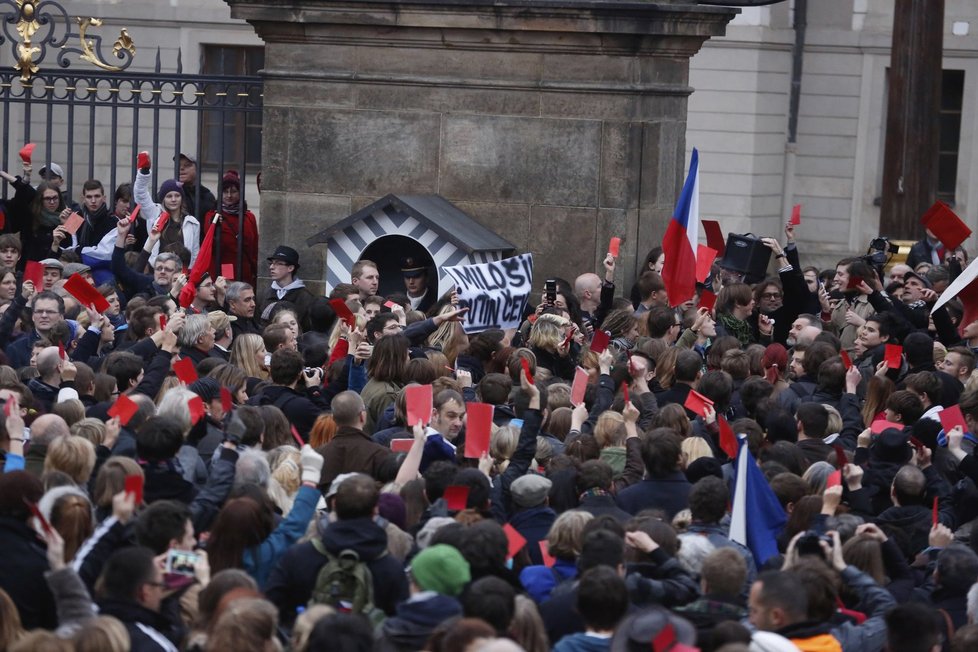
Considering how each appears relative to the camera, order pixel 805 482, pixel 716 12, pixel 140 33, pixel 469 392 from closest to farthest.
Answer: pixel 805 482
pixel 469 392
pixel 716 12
pixel 140 33

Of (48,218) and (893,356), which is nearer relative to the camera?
(893,356)

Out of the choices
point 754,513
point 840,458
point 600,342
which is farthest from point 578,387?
point 754,513

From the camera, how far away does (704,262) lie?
13680 millimetres

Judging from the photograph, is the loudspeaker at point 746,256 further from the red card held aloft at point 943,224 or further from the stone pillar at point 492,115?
the red card held aloft at point 943,224

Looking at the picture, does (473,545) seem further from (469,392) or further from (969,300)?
(969,300)

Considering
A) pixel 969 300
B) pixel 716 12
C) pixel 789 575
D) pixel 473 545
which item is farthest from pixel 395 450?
pixel 716 12

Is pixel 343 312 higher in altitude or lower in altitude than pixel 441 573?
higher

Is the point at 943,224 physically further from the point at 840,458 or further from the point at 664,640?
the point at 664,640

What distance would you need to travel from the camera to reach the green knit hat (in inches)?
253

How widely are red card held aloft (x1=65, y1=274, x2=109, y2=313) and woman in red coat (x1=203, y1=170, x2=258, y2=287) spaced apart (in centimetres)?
246

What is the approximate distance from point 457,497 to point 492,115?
647 cm

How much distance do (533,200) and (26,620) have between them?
25.2 feet

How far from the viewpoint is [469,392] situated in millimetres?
10453

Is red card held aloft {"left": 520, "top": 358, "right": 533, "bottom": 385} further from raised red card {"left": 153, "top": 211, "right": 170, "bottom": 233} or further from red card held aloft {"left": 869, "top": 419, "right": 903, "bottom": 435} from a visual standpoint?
raised red card {"left": 153, "top": 211, "right": 170, "bottom": 233}
